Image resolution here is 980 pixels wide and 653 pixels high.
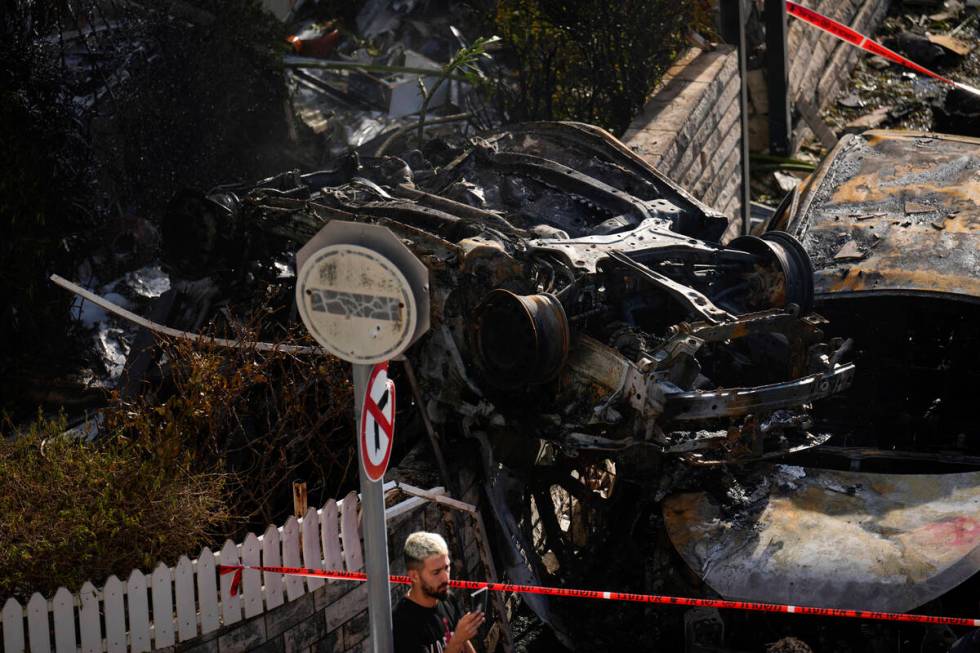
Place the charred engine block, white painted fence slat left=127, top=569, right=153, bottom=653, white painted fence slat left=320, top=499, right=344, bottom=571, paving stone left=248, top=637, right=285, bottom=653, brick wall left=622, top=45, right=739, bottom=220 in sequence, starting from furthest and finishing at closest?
brick wall left=622, top=45, right=739, bottom=220, the charred engine block, white painted fence slat left=320, top=499, right=344, bottom=571, paving stone left=248, top=637, right=285, bottom=653, white painted fence slat left=127, top=569, right=153, bottom=653

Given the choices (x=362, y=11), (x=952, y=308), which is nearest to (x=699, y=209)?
(x=952, y=308)

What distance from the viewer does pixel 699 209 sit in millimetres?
9125

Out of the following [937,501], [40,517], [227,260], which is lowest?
[937,501]

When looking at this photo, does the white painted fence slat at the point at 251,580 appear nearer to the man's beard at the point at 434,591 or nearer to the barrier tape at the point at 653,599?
the barrier tape at the point at 653,599

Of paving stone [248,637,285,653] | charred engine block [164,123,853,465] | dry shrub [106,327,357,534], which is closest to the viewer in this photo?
paving stone [248,637,285,653]

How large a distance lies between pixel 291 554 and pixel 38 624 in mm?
1279

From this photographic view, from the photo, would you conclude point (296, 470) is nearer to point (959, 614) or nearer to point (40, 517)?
point (40, 517)

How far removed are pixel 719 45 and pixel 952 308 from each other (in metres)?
6.28

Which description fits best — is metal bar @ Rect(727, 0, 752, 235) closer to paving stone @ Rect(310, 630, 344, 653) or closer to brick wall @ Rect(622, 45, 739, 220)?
brick wall @ Rect(622, 45, 739, 220)

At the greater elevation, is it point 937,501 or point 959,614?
point 937,501

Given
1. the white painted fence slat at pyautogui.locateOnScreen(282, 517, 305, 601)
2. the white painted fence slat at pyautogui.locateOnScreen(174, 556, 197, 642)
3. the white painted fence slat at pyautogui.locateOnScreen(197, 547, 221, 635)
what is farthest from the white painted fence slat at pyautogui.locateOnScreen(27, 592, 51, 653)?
the white painted fence slat at pyautogui.locateOnScreen(282, 517, 305, 601)

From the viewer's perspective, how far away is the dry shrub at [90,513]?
20.4 ft

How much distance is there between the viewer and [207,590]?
6.36 meters

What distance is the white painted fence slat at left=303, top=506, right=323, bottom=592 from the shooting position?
22.2ft
